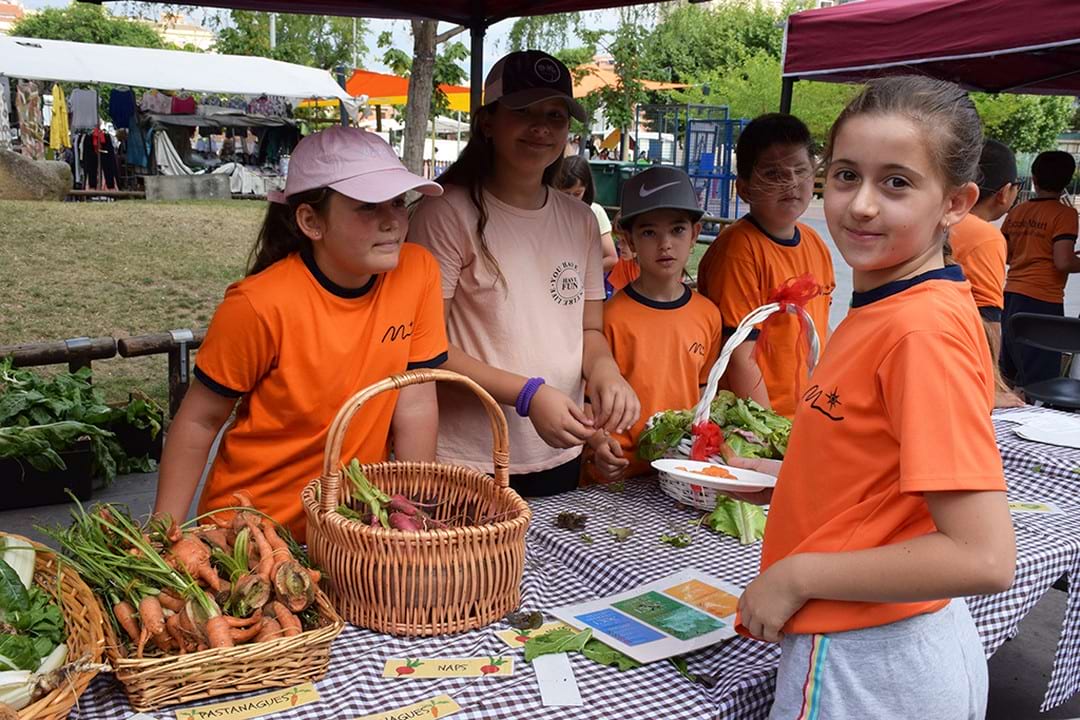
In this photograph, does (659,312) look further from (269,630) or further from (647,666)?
(269,630)

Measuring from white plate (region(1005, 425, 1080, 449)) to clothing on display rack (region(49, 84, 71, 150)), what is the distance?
19.8m

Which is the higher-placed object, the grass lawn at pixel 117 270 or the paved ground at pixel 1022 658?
→ the grass lawn at pixel 117 270

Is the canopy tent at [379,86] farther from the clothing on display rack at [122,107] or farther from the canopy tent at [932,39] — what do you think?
the canopy tent at [932,39]

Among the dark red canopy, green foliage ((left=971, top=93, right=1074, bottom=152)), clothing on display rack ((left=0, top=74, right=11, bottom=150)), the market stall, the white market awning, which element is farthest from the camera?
green foliage ((left=971, top=93, right=1074, bottom=152))

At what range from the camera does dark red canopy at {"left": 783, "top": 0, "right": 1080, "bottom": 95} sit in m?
4.08

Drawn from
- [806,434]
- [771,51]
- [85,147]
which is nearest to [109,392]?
[806,434]

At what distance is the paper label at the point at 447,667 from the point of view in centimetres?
153

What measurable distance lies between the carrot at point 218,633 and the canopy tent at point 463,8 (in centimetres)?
287

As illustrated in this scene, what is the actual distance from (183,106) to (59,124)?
3569 mm

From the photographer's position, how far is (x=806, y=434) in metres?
1.37

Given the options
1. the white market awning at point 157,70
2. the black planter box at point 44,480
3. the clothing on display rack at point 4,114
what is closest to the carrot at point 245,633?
the black planter box at point 44,480

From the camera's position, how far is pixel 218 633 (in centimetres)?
143

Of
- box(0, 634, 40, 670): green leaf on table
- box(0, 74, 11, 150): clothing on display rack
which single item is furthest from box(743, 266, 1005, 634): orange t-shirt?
box(0, 74, 11, 150): clothing on display rack

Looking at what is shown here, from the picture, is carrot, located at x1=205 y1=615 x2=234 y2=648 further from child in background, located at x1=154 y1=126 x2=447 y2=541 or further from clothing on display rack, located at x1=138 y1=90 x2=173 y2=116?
clothing on display rack, located at x1=138 y1=90 x2=173 y2=116
